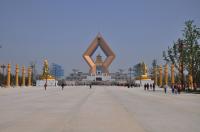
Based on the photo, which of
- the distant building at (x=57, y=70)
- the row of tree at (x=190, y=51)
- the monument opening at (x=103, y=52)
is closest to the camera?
the row of tree at (x=190, y=51)

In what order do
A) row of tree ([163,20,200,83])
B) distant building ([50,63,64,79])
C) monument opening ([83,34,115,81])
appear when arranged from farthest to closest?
distant building ([50,63,64,79])
monument opening ([83,34,115,81])
row of tree ([163,20,200,83])

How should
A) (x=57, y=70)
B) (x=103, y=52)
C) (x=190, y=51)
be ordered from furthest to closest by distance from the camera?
(x=57, y=70)
(x=103, y=52)
(x=190, y=51)

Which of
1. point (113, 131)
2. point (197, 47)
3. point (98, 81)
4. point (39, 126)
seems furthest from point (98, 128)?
point (98, 81)

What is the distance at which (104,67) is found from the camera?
11906cm

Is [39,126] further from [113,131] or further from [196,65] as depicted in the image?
[196,65]

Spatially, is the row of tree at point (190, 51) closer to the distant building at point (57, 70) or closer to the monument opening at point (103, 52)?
the monument opening at point (103, 52)

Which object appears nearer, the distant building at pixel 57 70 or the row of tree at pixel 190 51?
the row of tree at pixel 190 51

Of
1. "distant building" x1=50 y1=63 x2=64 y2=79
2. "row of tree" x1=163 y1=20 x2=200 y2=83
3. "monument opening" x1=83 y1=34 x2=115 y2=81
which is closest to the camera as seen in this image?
"row of tree" x1=163 y1=20 x2=200 y2=83

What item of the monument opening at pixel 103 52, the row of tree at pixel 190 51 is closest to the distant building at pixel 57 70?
the monument opening at pixel 103 52

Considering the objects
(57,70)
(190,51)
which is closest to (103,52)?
(57,70)

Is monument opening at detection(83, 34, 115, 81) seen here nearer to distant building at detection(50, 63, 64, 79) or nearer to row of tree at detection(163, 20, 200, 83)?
distant building at detection(50, 63, 64, 79)

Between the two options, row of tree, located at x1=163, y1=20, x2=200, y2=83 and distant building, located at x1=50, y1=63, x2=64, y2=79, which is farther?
distant building, located at x1=50, y1=63, x2=64, y2=79

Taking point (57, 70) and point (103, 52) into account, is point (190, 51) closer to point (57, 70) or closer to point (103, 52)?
point (103, 52)

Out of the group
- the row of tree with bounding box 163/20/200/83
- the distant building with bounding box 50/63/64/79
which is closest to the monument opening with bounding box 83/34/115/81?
the distant building with bounding box 50/63/64/79
